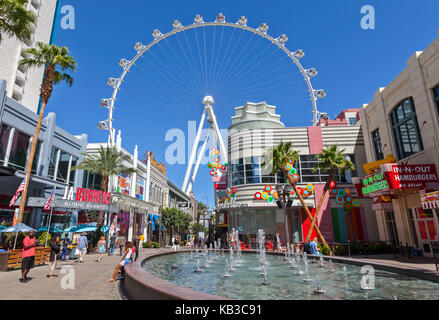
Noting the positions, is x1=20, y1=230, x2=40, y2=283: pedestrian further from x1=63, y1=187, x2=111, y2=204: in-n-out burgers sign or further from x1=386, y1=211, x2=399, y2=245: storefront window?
x1=386, y1=211, x2=399, y2=245: storefront window

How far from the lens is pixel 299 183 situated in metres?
35.3

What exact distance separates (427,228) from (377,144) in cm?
1021

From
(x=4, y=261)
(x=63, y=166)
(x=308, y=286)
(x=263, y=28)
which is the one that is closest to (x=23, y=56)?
(x=63, y=166)

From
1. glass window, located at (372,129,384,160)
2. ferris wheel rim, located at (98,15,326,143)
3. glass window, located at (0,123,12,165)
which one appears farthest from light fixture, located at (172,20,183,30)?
glass window, located at (372,129,384,160)

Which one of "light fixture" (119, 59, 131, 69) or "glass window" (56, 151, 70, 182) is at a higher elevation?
"light fixture" (119, 59, 131, 69)

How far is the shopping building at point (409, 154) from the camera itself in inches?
749

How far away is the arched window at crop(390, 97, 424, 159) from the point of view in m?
21.6

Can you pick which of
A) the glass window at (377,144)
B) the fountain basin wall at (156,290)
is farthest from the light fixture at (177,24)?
the fountain basin wall at (156,290)

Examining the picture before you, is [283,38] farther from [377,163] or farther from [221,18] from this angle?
[377,163]

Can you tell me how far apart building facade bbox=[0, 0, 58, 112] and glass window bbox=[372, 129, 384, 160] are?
162ft

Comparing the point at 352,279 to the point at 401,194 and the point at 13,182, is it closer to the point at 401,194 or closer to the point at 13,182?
the point at 401,194
